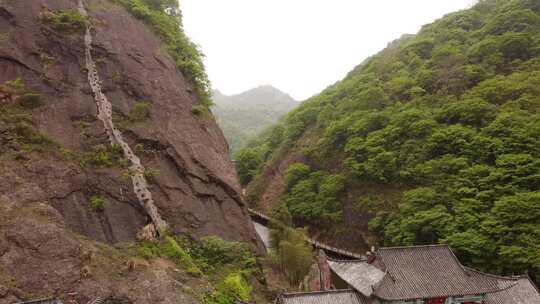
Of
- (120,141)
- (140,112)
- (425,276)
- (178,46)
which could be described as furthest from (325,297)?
(178,46)

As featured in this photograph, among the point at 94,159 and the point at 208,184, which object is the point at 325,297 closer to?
the point at 208,184

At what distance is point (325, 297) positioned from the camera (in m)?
24.5

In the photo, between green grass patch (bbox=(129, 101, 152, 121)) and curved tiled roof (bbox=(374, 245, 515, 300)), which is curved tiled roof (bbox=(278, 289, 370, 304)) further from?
green grass patch (bbox=(129, 101, 152, 121))

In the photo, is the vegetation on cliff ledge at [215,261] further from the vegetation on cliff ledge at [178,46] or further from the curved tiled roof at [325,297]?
the vegetation on cliff ledge at [178,46]

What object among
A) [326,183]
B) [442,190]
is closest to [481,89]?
[442,190]

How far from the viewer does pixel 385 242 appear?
38781mm

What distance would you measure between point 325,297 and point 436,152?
24.6 meters

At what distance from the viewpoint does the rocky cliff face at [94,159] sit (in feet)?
61.9

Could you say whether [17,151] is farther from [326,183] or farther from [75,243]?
[326,183]

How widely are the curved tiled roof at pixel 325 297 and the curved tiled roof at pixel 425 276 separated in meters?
1.49

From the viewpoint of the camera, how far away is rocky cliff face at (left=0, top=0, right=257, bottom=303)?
18.9 m

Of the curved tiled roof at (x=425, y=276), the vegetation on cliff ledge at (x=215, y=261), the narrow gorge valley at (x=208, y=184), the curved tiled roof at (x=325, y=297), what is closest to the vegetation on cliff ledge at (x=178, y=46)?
the narrow gorge valley at (x=208, y=184)

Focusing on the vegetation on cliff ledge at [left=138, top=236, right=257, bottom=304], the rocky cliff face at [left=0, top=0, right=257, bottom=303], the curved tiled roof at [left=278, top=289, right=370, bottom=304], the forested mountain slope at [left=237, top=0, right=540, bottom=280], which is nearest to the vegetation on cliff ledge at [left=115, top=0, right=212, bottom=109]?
the rocky cliff face at [left=0, top=0, right=257, bottom=303]

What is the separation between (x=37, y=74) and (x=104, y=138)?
278 inches
